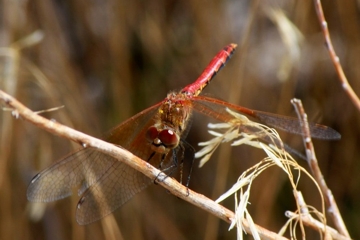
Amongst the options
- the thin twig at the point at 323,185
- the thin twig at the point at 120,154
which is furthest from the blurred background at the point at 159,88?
the thin twig at the point at 120,154

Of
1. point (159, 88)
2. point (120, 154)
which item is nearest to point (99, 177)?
point (120, 154)

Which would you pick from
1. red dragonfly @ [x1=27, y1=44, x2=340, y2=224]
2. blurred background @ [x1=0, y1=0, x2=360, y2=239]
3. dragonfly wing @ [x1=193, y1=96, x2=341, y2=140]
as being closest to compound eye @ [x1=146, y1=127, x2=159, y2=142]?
red dragonfly @ [x1=27, y1=44, x2=340, y2=224]

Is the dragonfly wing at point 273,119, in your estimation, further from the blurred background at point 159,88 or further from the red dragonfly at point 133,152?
the blurred background at point 159,88

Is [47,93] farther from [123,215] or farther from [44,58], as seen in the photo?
[123,215]

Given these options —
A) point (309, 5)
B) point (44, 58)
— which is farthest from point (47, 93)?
point (309, 5)

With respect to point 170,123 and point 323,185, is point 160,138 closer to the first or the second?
Result: point 170,123

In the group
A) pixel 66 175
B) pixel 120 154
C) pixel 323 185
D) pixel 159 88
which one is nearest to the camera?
pixel 120 154
